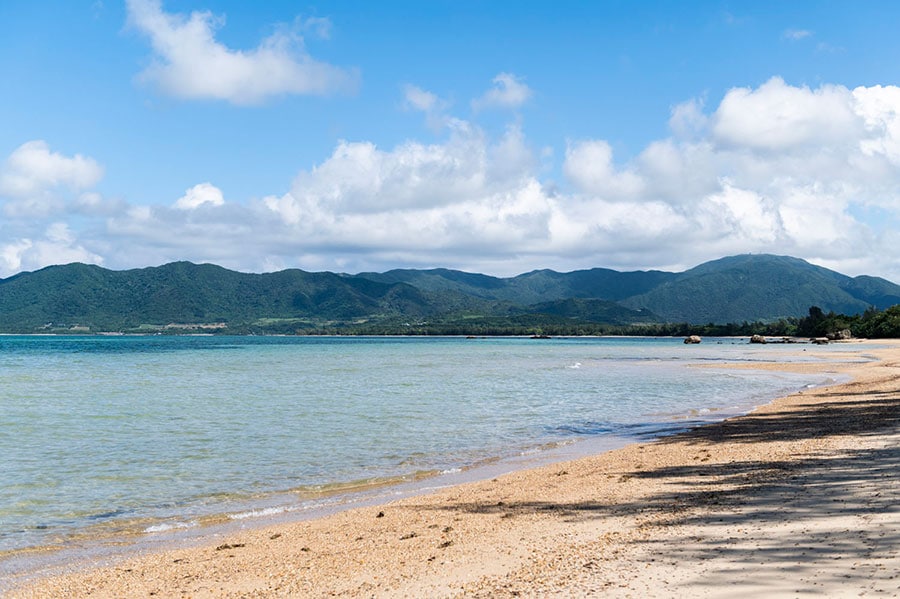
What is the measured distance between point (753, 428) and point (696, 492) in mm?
12698

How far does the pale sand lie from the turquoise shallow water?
151 inches

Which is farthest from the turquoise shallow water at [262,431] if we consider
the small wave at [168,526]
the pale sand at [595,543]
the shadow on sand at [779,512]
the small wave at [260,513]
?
the shadow on sand at [779,512]

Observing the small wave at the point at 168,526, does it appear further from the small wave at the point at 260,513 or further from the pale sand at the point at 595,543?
the pale sand at the point at 595,543

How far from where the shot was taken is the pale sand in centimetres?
812

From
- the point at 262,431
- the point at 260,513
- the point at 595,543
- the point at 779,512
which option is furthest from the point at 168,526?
the point at 262,431

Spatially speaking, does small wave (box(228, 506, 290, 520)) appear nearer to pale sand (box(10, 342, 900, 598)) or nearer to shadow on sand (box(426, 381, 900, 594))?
pale sand (box(10, 342, 900, 598))

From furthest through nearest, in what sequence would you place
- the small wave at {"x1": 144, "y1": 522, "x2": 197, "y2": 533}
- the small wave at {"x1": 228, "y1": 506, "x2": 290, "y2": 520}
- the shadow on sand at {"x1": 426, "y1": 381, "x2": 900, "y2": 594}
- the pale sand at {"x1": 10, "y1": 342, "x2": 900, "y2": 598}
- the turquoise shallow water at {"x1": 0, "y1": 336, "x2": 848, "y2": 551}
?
the turquoise shallow water at {"x1": 0, "y1": 336, "x2": 848, "y2": 551} < the small wave at {"x1": 228, "y1": 506, "x2": 290, "y2": 520} < the small wave at {"x1": 144, "y1": 522, "x2": 197, "y2": 533} < the pale sand at {"x1": 10, "y1": 342, "x2": 900, "y2": 598} < the shadow on sand at {"x1": 426, "y1": 381, "x2": 900, "y2": 594}

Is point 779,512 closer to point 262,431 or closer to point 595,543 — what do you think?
point 595,543

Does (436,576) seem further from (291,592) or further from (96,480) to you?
(96,480)

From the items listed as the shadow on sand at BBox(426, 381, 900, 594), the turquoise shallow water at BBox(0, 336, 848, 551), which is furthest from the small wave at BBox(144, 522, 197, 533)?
the shadow on sand at BBox(426, 381, 900, 594)

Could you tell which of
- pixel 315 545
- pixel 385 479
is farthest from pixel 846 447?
pixel 315 545

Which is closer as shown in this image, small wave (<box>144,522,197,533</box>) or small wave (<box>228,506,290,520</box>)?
small wave (<box>144,522,197,533</box>)

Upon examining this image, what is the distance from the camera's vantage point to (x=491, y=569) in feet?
30.7

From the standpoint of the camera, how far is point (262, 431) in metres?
27.6
